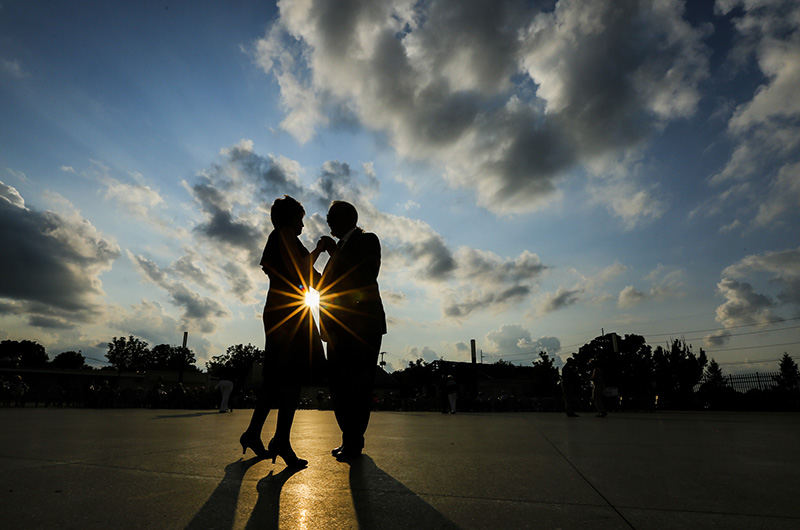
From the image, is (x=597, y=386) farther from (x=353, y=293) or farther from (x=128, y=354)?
(x=128, y=354)

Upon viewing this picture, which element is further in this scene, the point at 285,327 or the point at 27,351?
the point at 27,351

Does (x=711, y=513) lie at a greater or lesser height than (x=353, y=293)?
lesser

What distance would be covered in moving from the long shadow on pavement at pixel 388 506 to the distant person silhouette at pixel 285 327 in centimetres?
77

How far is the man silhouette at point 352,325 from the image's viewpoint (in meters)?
2.79

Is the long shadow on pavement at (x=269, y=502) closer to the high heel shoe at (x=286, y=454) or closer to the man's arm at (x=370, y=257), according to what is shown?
the high heel shoe at (x=286, y=454)

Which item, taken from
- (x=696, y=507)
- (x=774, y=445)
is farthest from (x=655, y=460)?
(x=774, y=445)

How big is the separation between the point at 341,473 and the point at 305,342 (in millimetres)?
886

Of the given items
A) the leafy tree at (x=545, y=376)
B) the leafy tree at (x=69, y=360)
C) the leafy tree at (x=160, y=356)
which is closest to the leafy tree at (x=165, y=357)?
the leafy tree at (x=160, y=356)

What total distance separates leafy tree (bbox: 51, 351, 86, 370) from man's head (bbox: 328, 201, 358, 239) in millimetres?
126591

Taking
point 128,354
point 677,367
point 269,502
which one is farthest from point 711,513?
point 128,354

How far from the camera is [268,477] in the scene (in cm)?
214

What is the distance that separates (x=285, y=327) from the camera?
2752 mm

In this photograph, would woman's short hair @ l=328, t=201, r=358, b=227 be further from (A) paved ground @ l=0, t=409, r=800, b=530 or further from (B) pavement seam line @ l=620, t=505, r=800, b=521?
(B) pavement seam line @ l=620, t=505, r=800, b=521

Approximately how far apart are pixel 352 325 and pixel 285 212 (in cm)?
97
